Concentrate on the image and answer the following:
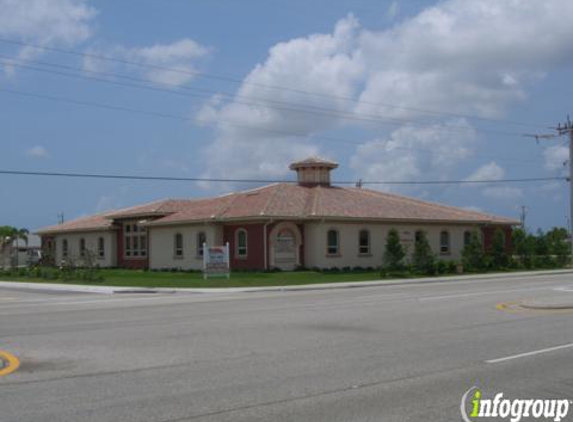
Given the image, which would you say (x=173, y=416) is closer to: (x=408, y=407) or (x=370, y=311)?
(x=408, y=407)

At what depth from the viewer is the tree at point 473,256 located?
45344 millimetres

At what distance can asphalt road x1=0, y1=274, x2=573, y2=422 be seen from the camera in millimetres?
7949

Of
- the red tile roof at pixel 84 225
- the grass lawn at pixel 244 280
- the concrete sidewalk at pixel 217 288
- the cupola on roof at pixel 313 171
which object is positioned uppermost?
the cupola on roof at pixel 313 171

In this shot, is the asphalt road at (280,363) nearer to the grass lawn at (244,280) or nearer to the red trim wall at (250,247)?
the grass lawn at (244,280)

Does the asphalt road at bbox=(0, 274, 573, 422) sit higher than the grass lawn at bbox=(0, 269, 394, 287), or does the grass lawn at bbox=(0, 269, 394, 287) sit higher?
the grass lawn at bbox=(0, 269, 394, 287)

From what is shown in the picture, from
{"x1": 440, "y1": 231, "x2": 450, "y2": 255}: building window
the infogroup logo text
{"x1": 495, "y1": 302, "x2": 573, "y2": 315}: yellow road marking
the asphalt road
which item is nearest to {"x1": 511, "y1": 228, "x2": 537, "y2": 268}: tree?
{"x1": 440, "y1": 231, "x2": 450, "y2": 255}: building window

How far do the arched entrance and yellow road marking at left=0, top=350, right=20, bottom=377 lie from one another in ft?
94.1

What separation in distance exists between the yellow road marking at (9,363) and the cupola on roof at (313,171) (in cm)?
3785

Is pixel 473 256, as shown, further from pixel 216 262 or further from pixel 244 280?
pixel 216 262

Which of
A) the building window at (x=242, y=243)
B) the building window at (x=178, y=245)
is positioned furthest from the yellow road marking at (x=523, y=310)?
the building window at (x=178, y=245)

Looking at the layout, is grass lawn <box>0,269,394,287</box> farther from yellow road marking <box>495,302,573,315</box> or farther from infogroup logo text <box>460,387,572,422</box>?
infogroup logo text <box>460,387,572,422</box>

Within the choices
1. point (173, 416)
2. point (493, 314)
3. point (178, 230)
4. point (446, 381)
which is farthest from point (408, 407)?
point (178, 230)

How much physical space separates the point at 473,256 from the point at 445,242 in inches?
136

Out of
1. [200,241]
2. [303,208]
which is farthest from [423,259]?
[200,241]
